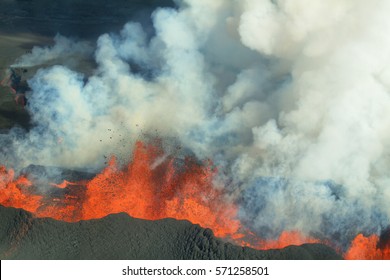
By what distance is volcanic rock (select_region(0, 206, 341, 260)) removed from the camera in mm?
18500

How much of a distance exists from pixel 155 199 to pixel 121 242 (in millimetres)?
4841

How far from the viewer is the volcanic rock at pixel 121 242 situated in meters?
18.5

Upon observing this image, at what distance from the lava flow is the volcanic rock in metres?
2.10

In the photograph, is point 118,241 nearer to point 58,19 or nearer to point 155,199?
point 155,199

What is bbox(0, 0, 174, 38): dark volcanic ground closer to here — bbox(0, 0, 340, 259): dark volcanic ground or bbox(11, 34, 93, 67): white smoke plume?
bbox(11, 34, 93, 67): white smoke plume

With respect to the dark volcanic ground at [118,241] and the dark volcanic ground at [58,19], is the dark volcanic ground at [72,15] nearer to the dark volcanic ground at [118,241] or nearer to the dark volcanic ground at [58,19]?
the dark volcanic ground at [58,19]

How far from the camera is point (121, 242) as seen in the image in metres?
19.2

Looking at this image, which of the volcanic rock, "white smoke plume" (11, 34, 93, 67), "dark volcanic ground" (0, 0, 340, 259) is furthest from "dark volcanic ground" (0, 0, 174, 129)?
the volcanic rock

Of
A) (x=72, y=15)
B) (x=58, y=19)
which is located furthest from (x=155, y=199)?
(x=72, y=15)

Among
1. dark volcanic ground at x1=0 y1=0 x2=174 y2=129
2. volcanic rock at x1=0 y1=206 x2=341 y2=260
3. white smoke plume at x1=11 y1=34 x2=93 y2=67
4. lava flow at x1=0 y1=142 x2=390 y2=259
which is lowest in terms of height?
volcanic rock at x1=0 y1=206 x2=341 y2=260

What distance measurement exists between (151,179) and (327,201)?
8.28 metres

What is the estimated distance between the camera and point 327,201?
21469 mm

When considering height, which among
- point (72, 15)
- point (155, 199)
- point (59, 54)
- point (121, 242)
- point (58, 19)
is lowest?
point (121, 242)

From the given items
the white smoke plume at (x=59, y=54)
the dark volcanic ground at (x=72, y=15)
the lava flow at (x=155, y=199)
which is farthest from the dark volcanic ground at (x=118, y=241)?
the dark volcanic ground at (x=72, y=15)
